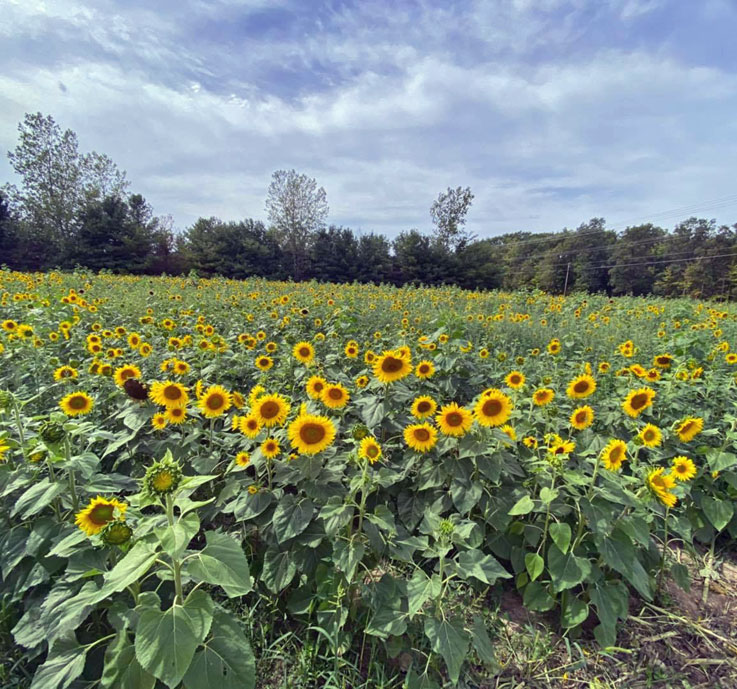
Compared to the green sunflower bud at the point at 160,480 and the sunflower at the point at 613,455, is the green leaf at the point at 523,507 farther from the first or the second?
the green sunflower bud at the point at 160,480

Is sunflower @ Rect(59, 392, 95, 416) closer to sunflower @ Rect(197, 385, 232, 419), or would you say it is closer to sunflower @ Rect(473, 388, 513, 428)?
sunflower @ Rect(197, 385, 232, 419)

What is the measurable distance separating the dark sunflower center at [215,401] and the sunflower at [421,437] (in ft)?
3.14

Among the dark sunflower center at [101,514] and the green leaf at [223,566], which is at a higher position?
the dark sunflower center at [101,514]

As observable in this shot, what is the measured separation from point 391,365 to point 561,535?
3.52 ft

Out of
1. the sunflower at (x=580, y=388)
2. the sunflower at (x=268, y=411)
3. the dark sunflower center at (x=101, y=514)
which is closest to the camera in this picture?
the dark sunflower center at (x=101, y=514)

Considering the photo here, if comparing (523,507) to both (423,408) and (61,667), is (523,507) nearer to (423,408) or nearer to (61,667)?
(423,408)

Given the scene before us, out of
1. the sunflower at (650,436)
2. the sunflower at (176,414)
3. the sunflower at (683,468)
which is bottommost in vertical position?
the sunflower at (683,468)

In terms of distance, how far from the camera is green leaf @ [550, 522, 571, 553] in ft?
5.13

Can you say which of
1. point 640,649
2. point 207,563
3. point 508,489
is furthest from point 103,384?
point 640,649

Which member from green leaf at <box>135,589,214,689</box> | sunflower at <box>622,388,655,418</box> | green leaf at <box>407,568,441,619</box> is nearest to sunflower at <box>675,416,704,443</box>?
sunflower at <box>622,388,655,418</box>

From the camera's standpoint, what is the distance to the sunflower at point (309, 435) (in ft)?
5.48

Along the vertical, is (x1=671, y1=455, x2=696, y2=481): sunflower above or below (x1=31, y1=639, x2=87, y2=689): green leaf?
above

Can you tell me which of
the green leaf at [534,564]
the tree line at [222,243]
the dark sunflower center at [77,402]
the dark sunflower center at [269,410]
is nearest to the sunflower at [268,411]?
the dark sunflower center at [269,410]

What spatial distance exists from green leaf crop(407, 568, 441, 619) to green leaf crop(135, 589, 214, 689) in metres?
0.67
